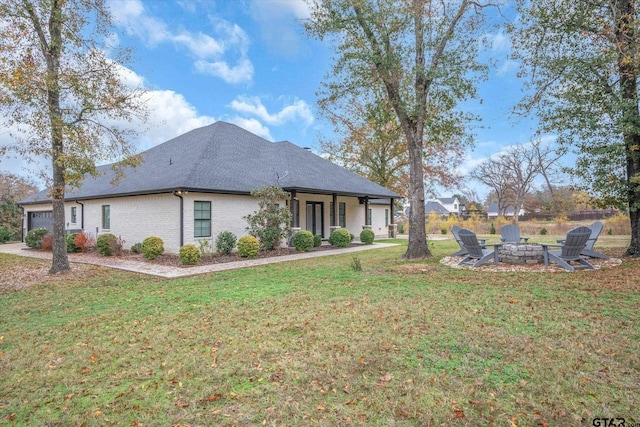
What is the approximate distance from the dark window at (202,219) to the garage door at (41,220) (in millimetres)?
12813

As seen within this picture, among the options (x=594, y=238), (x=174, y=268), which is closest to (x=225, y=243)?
(x=174, y=268)

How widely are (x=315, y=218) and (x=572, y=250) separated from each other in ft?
38.0

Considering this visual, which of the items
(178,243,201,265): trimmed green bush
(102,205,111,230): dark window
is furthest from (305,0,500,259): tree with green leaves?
(102,205,111,230): dark window

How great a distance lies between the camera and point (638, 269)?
843cm

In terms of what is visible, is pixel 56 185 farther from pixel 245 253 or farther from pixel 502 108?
pixel 502 108

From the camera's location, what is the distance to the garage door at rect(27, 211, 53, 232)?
20.5 m

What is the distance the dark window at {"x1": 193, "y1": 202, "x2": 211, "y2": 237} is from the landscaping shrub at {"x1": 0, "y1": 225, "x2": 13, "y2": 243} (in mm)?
19035

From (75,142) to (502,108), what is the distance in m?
12.7

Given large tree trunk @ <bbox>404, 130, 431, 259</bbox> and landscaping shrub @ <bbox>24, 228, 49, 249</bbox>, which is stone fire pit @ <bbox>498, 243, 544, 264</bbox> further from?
landscaping shrub @ <bbox>24, 228, 49, 249</bbox>

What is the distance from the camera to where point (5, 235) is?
23109 mm

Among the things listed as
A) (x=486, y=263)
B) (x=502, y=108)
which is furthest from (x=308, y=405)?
(x=502, y=108)

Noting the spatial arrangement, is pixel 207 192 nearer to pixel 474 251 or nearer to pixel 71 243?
pixel 71 243

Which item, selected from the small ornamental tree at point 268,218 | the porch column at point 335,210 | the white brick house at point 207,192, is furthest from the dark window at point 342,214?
the small ornamental tree at point 268,218

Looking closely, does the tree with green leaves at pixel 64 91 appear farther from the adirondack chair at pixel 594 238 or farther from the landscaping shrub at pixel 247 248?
the adirondack chair at pixel 594 238
